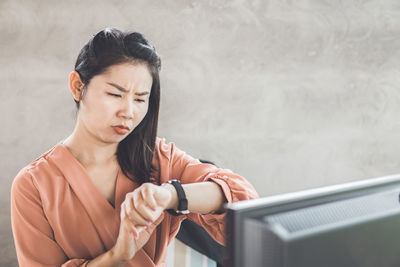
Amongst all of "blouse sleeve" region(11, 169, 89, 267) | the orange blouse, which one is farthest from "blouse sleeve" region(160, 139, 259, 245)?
"blouse sleeve" region(11, 169, 89, 267)

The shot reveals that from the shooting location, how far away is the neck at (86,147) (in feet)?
3.55

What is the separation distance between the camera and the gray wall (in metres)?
1.73

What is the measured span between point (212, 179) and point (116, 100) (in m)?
0.33

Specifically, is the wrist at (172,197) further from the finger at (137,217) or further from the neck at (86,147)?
the neck at (86,147)

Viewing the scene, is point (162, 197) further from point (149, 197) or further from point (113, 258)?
point (113, 258)

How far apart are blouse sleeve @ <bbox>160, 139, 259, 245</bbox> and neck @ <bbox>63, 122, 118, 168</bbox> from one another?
0.21 m

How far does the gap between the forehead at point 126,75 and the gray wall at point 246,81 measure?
0.87 m

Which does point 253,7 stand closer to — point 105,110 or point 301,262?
point 105,110

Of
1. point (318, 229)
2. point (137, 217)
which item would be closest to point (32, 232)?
point (137, 217)

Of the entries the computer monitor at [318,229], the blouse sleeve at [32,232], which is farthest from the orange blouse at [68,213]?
the computer monitor at [318,229]

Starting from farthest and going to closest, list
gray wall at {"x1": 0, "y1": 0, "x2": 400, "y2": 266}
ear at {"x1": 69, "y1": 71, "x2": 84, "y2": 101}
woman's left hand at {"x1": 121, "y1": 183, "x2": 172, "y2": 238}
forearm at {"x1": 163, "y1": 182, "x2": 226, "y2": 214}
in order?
1. gray wall at {"x1": 0, "y1": 0, "x2": 400, "y2": 266}
2. ear at {"x1": 69, "y1": 71, "x2": 84, "y2": 101}
3. forearm at {"x1": 163, "y1": 182, "x2": 226, "y2": 214}
4. woman's left hand at {"x1": 121, "y1": 183, "x2": 172, "y2": 238}

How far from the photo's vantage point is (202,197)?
3.17 ft

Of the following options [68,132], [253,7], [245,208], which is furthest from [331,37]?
[245,208]

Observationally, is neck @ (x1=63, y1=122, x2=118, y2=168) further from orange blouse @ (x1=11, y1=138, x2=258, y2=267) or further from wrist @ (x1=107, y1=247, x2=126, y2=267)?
wrist @ (x1=107, y1=247, x2=126, y2=267)
